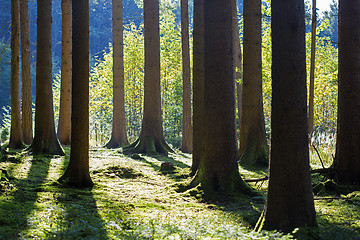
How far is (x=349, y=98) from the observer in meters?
7.32

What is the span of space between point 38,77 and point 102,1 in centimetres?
6089

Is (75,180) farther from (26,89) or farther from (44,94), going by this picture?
(26,89)

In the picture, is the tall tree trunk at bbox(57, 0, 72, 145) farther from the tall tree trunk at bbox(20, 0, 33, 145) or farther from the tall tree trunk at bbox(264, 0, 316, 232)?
the tall tree trunk at bbox(264, 0, 316, 232)

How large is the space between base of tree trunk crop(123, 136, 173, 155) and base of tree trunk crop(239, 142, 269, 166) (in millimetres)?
3762

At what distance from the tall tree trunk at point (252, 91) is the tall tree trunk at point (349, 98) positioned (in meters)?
3.65

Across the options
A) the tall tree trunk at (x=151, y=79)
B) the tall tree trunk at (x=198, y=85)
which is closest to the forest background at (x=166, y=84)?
the tall tree trunk at (x=151, y=79)

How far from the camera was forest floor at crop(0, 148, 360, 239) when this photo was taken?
4.39 metres

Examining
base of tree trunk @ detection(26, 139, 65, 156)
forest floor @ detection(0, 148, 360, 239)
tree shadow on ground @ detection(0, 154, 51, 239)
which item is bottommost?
forest floor @ detection(0, 148, 360, 239)

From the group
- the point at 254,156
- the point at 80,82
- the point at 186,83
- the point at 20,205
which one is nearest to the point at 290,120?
the point at 20,205

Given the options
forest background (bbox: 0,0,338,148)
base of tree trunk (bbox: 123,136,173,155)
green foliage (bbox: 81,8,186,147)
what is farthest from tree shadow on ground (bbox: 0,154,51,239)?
green foliage (bbox: 81,8,186,147)

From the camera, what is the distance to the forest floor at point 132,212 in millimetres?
4387

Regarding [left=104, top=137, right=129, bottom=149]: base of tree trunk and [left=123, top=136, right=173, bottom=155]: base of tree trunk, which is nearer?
[left=123, top=136, right=173, bottom=155]: base of tree trunk

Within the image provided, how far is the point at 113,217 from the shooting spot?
17.7ft

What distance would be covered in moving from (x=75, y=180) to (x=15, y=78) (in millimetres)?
8549
